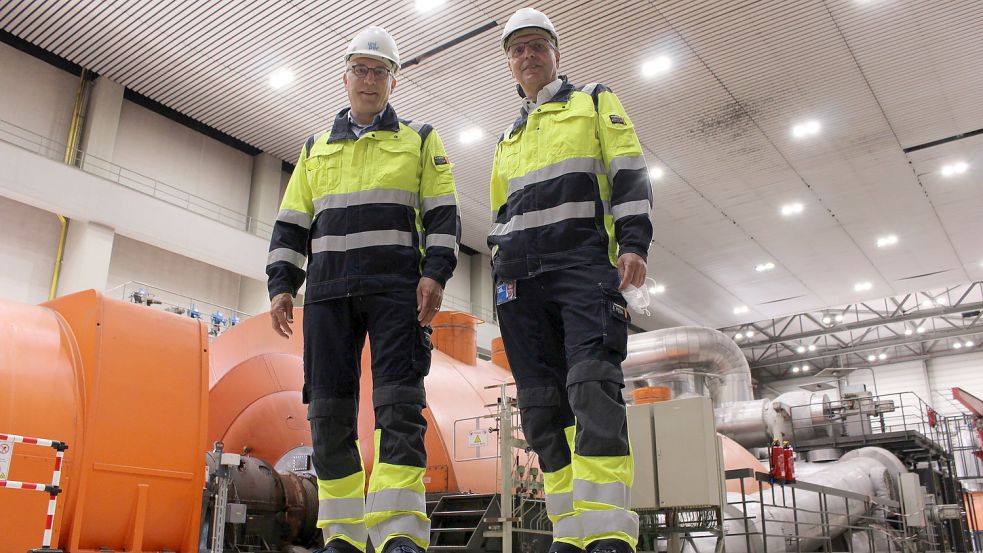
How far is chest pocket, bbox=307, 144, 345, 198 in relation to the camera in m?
3.02

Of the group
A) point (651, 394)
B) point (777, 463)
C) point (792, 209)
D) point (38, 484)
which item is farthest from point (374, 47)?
point (792, 209)

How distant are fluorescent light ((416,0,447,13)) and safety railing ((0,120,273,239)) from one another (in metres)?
3.96

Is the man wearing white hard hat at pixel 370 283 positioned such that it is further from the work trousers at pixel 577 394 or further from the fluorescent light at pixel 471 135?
the fluorescent light at pixel 471 135

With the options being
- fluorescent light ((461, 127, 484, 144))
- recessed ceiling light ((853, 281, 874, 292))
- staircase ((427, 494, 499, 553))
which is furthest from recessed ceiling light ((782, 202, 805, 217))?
staircase ((427, 494, 499, 553))

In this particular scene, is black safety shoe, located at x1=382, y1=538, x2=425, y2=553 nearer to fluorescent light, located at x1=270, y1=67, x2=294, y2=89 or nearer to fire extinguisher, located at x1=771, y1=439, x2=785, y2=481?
fire extinguisher, located at x1=771, y1=439, x2=785, y2=481

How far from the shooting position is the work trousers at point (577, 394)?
2.22 meters

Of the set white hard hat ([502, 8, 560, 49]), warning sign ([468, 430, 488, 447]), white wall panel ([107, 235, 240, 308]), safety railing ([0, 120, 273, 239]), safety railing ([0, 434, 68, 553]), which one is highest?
safety railing ([0, 120, 273, 239])

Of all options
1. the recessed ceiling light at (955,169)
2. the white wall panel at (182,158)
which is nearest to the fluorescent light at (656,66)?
the recessed ceiling light at (955,169)

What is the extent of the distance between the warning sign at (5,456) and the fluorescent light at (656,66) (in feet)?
34.5

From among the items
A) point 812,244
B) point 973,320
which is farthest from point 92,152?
point 973,320

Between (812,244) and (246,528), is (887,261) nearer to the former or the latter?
(812,244)

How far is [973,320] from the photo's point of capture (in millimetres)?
24922

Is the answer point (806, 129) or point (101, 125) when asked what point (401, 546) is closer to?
point (101, 125)

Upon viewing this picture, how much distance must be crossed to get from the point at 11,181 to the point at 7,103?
1921 millimetres
